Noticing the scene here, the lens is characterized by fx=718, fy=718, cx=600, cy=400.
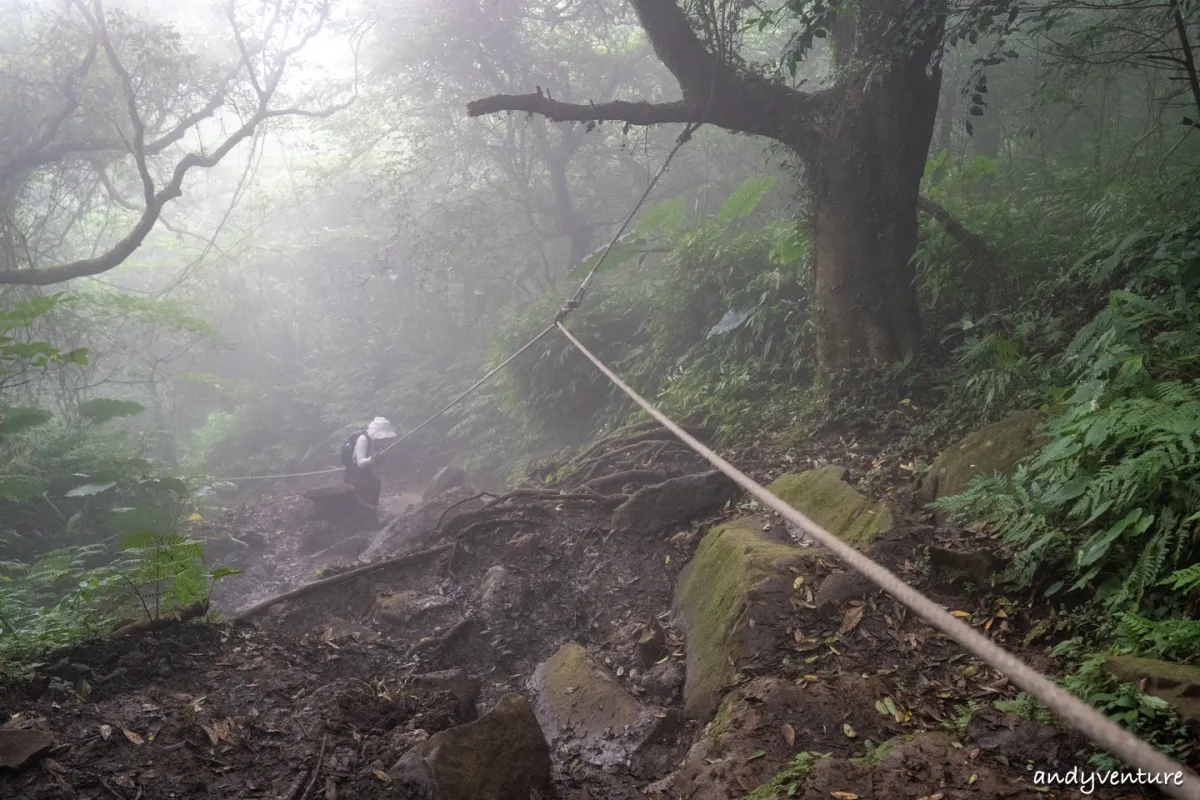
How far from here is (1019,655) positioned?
258 cm

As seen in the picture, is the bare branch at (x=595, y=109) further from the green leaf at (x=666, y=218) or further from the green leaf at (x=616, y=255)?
the green leaf at (x=616, y=255)

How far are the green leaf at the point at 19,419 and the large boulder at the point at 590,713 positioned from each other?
24.3 feet

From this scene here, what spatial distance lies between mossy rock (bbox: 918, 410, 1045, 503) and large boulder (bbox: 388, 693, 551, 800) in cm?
245

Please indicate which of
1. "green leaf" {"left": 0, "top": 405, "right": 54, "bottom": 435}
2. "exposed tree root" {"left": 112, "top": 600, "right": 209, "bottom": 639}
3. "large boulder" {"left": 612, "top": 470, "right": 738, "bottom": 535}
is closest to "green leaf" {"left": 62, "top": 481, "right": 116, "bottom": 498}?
"green leaf" {"left": 0, "top": 405, "right": 54, "bottom": 435}

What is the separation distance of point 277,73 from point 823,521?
13.0m

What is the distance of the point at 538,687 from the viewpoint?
373 centimetres

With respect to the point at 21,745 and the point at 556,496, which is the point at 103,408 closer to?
the point at 556,496

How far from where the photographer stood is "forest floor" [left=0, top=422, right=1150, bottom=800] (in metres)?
2.30

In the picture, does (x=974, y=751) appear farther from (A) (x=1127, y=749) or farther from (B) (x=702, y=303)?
(B) (x=702, y=303)

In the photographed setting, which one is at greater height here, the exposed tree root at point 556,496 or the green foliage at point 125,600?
the green foliage at point 125,600

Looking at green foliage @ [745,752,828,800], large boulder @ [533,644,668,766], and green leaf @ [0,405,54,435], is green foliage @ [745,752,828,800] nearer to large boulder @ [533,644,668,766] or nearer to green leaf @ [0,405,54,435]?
large boulder @ [533,644,668,766]

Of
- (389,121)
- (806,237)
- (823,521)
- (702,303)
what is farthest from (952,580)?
(389,121)

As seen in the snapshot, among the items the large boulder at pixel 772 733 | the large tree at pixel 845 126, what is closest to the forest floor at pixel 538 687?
the large boulder at pixel 772 733

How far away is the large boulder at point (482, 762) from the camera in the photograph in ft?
8.06
